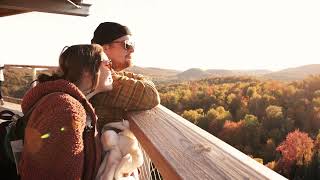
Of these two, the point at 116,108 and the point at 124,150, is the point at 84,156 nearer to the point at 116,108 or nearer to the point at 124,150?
the point at 124,150

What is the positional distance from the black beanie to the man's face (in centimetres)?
2

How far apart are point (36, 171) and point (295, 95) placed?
12356 mm

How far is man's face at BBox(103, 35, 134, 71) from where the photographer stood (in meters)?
2.25

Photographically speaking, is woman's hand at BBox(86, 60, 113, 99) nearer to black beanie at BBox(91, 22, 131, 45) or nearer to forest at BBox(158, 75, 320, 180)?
black beanie at BBox(91, 22, 131, 45)

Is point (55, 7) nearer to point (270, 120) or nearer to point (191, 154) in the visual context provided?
point (191, 154)

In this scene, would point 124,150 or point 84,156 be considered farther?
point 124,150

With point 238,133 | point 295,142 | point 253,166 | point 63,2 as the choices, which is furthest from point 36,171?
point 238,133

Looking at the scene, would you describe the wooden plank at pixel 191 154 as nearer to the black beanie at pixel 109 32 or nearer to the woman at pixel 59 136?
the woman at pixel 59 136

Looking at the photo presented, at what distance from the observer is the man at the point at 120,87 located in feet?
6.40

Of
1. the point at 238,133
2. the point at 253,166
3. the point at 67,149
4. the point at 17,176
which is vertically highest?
the point at 253,166

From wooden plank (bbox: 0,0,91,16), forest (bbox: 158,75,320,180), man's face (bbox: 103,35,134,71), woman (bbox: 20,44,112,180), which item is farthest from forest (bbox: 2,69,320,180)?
woman (bbox: 20,44,112,180)

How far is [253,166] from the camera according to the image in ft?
3.16

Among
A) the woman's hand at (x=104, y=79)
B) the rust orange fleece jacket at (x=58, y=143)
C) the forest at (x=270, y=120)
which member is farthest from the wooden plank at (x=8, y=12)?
the rust orange fleece jacket at (x=58, y=143)

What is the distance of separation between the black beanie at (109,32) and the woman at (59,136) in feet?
1.87
